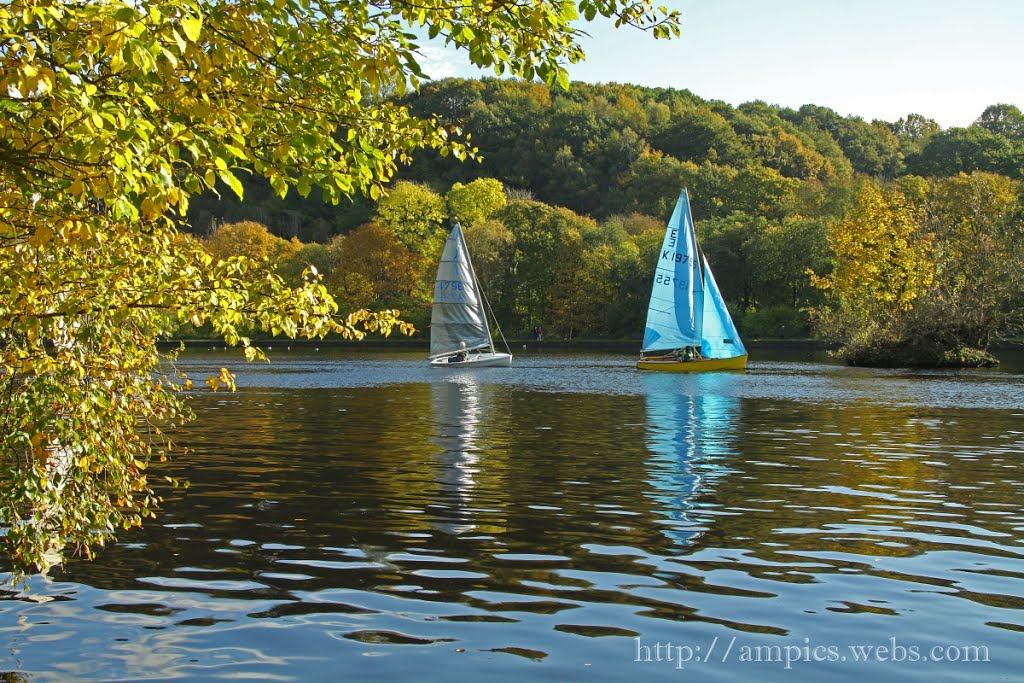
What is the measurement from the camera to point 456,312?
62.6 metres

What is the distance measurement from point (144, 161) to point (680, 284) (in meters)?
49.6

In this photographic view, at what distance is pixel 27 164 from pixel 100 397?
87.9 inches

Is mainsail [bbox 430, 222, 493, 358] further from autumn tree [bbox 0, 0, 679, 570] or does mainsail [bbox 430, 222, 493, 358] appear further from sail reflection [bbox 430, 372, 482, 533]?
autumn tree [bbox 0, 0, 679, 570]

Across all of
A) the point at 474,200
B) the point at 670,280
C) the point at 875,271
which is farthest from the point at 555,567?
the point at 474,200

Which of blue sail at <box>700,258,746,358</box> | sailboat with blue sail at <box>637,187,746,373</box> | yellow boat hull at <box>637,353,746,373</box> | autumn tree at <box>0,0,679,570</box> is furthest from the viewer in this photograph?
sailboat with blue sail at <box>637,187,746,373</box>

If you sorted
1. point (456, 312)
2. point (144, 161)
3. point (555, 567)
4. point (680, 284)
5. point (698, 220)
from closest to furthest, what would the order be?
point (144, 161), point (555, 567), point (680, 284), point (456, 312), point (698, 220)

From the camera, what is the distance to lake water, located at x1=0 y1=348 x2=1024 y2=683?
27.4 ft

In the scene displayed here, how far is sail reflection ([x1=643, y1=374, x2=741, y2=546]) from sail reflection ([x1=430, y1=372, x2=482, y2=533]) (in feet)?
8.84

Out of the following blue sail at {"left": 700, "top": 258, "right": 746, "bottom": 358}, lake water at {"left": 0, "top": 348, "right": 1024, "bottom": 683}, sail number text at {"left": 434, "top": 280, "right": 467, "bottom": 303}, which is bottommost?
lake water at {"left": 0, "top": 348, "right": 1024, "bottom": 683}

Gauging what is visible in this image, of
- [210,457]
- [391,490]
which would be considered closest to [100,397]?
[391,490]

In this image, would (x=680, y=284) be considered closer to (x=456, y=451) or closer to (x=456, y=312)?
(x=456, y=312)

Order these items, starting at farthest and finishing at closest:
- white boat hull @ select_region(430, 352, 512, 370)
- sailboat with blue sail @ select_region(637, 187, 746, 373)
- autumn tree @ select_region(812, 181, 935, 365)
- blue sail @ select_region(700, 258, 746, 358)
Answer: autumn tree @ select_region(812, 181, 935, 365), white boat hull @ select_region(430, 352, 512, 370), sailboat with blue sail @ select_region(637, 187, 746, 373), blue sail @ select_region(700, 258, 746, 358)

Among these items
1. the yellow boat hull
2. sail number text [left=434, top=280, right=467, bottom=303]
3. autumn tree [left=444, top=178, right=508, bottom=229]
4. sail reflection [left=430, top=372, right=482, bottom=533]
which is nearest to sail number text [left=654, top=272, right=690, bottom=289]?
the yellow boat hull

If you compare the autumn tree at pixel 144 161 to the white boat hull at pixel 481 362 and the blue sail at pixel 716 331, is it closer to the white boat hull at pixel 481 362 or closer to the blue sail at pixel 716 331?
the blue sail at pixel 716 331
